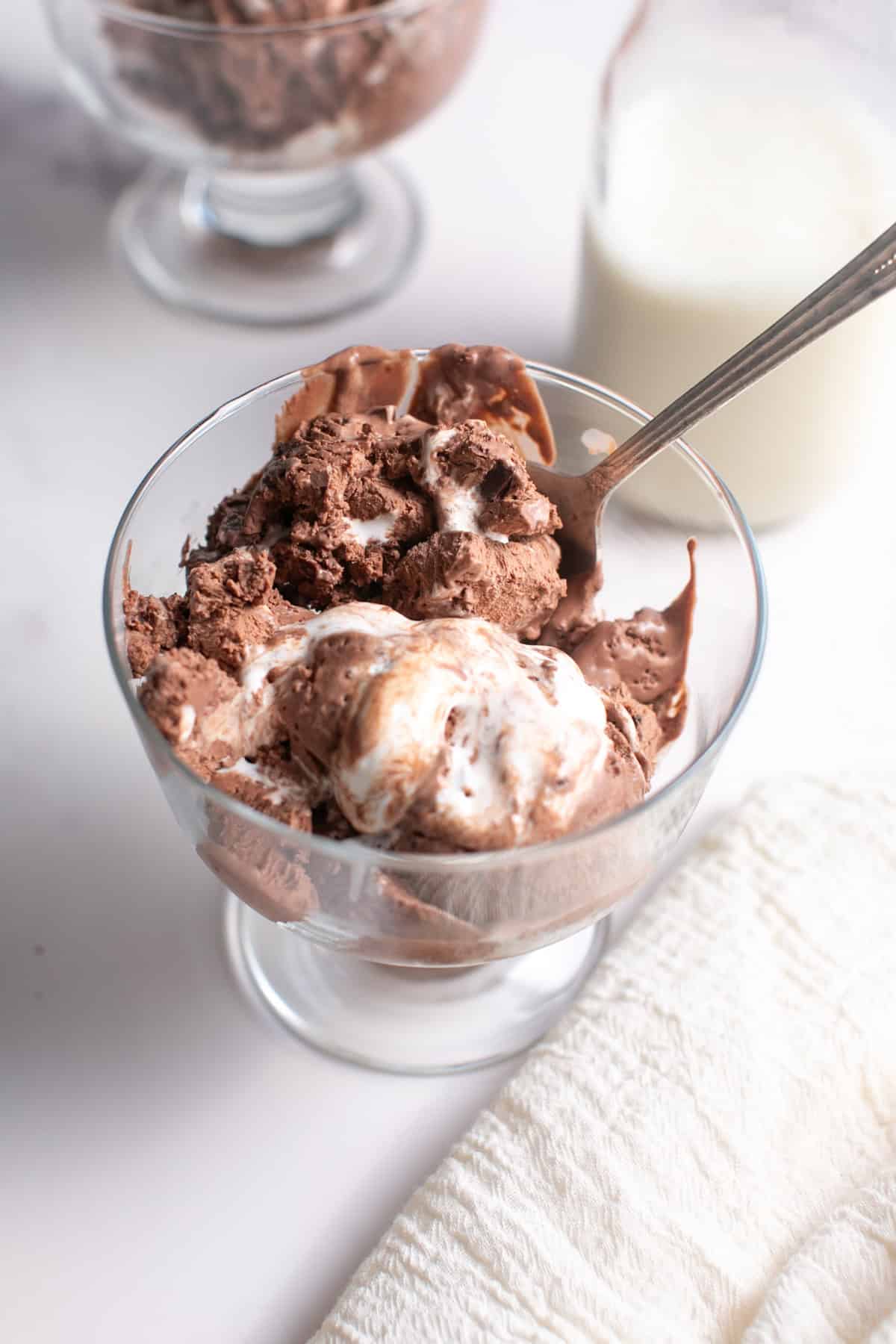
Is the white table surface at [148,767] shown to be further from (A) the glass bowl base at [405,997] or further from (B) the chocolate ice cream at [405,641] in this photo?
(B) the chocolate ice cream at [405,641]

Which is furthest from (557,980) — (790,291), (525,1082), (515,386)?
(790,291)

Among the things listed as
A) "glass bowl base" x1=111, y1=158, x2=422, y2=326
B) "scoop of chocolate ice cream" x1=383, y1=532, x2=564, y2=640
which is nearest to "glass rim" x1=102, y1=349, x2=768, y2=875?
"scoop of chocolate ice cream" x1=383, y1=532, x2=564, y2=640

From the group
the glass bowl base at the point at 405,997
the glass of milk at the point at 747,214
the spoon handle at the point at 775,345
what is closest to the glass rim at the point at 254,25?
the glass of milk at the point at 747,214

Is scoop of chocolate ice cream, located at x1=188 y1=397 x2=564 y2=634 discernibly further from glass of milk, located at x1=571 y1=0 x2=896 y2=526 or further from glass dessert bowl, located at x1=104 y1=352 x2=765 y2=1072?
glass of milk, located at x1=571 y1=0 x2=896 y2=526

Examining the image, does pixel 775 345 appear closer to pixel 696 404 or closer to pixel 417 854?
pixel 696 404

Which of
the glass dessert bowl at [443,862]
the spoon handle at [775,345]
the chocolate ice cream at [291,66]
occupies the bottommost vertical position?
the glass dessert bowl at [443,862]
